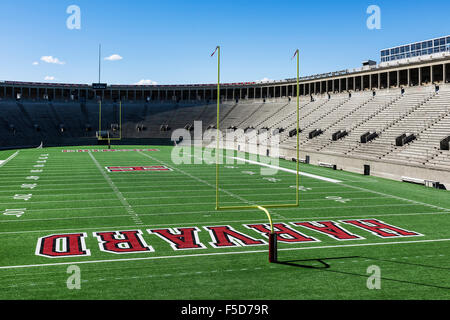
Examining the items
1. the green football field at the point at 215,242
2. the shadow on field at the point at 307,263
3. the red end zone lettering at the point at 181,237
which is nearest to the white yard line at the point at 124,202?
the green football field at the point at 215,242

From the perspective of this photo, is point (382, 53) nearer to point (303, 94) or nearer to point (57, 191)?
point (303, 94)

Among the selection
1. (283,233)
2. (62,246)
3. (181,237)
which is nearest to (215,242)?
(181,237)

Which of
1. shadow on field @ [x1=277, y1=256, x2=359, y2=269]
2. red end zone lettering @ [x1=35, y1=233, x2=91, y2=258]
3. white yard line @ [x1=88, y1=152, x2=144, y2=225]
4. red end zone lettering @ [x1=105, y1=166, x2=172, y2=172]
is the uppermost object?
red end zone lettering @ [x1=105, y1=166, x2=172, y2=172]

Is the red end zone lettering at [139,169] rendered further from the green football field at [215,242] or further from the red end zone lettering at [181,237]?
the red end zone lettering at [181,237]

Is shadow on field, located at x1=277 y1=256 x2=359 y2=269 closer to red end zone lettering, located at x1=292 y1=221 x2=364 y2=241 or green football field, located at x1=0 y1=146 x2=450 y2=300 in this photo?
green football field, located at x1=0 y1=146 x2=450 y2=300

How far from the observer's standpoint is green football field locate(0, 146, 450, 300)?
7348mm

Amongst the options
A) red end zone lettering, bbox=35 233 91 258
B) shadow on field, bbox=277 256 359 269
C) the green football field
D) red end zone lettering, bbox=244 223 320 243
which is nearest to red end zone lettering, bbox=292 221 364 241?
the green football field

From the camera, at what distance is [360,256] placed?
929cm

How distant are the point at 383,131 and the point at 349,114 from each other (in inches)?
297

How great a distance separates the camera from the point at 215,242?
10344 mm

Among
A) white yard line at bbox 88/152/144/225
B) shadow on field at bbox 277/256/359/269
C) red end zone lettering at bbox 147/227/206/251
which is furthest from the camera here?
white yard line at bbox 88/152/144/225

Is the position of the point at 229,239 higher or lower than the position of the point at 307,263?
higher

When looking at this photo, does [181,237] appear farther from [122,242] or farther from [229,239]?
[122,242]

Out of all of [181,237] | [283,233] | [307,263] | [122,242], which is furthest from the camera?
[283,233]
